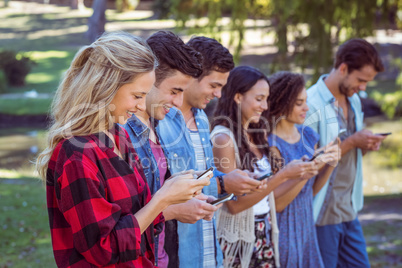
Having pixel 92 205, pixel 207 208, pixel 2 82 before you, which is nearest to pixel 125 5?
pixel 2 82

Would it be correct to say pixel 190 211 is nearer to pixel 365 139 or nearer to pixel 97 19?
pixel 365 139

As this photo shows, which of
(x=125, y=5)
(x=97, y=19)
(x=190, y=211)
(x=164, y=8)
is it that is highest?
(x=125, y=5)

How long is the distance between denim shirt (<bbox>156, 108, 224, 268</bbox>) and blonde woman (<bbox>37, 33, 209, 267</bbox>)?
50 cm

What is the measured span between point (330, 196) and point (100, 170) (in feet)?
7.87

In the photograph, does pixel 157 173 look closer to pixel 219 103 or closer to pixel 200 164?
pixel 200 164

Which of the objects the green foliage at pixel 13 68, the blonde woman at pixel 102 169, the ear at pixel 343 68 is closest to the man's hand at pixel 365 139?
the ear at pixel 343 68

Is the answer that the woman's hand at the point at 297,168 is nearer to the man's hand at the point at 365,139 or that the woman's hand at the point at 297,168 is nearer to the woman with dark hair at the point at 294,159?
the woman with dark hair at the point at 294,159

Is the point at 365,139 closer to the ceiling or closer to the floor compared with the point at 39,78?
closer to the ceiling

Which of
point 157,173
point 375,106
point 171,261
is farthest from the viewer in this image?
point 375,106

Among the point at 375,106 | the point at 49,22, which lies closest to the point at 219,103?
the point at 375,106

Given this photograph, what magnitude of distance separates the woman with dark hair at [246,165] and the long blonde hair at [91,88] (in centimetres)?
121

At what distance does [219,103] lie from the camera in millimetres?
3283

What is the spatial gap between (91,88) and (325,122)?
91.6 inches

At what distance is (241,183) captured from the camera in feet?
8.92
